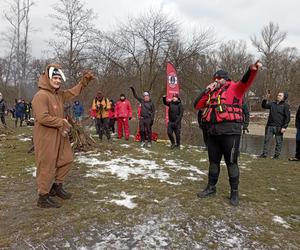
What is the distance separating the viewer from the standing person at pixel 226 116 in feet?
16.8

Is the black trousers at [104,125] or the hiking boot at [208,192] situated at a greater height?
the black trousers at [104,125]

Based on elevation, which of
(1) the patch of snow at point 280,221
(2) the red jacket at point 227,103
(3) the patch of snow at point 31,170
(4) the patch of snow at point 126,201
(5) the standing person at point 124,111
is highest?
(2) the red jacket at point 227,103

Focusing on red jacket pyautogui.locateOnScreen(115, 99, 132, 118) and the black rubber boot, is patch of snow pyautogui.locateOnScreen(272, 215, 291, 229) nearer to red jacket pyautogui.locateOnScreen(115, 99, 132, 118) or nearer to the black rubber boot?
the black rubber boot

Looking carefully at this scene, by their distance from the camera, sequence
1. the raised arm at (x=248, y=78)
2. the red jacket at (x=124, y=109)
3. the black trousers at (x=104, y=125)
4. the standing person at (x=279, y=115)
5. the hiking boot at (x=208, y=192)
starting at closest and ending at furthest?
the raised arm at (x=248, y=78) → the hiking boot at (x=208, y=192) → the standing person at (x=279, y=115) → the black trousers at (x=104, y=125) → the red jacket at (x=124, y=109)

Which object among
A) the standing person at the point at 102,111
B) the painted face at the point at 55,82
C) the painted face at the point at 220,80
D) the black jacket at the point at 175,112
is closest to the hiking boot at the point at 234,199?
the painted face at the point at 220,80

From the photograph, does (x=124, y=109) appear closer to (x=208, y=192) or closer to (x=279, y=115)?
(x=279, y=115)

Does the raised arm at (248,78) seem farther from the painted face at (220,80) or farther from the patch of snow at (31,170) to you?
the patch of snow at (31,170)

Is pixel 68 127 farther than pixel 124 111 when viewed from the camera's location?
No

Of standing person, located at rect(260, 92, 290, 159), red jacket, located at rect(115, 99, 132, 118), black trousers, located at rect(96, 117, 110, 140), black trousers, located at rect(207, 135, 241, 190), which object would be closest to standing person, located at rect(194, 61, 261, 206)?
black trousers, located at rect(207, 135, 241, 190)

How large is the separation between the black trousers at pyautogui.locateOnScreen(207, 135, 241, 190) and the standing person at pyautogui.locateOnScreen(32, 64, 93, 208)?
6.86 ft

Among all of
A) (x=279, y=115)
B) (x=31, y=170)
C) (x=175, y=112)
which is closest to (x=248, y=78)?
(x=31, y=170)

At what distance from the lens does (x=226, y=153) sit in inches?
210

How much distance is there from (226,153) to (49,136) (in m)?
2.49

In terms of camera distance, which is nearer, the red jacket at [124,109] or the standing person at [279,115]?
the standing person at [279,115]
